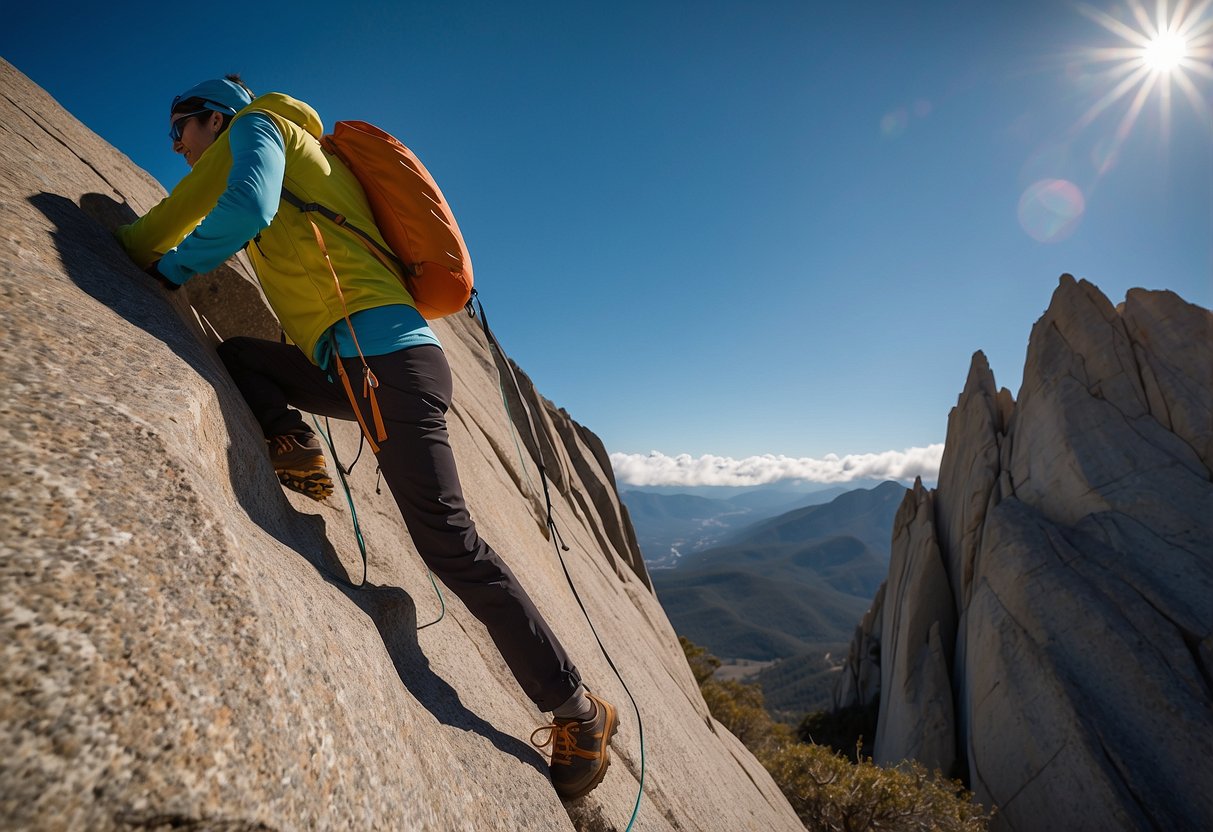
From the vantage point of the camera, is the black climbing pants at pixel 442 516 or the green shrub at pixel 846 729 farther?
the green shrub at pixel 846 729

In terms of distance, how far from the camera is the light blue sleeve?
324cm

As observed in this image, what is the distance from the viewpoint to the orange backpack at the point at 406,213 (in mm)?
3867

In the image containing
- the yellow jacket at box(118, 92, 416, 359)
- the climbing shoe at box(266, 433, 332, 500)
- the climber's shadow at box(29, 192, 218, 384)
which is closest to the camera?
the climber's shadow at box(29, 192, 218, 384)

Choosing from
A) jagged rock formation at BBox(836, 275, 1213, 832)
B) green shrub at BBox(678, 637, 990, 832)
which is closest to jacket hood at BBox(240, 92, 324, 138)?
green shrub at BBox(678, 637, 990, 832)

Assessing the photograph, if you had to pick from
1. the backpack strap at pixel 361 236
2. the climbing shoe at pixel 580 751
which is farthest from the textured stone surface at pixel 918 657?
the backpack strap at pixel 361 236

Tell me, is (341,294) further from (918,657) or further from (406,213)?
(918,657)

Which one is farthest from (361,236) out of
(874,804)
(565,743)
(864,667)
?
(864,667)

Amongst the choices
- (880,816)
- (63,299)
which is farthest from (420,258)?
(880,816)

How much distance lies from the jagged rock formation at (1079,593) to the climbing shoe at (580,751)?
20794 mm

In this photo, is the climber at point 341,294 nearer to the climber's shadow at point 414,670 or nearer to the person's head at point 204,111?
the person's head at point 204,111

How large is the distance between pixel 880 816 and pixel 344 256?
22120mm

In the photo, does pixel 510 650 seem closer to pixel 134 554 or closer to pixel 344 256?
pixel 134 554

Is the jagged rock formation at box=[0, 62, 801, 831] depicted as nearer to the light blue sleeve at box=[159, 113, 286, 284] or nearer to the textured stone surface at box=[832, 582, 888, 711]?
the light blue sleeve at box=[159, 113, 286, 284]

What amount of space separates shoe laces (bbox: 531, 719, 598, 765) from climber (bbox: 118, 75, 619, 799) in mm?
210
